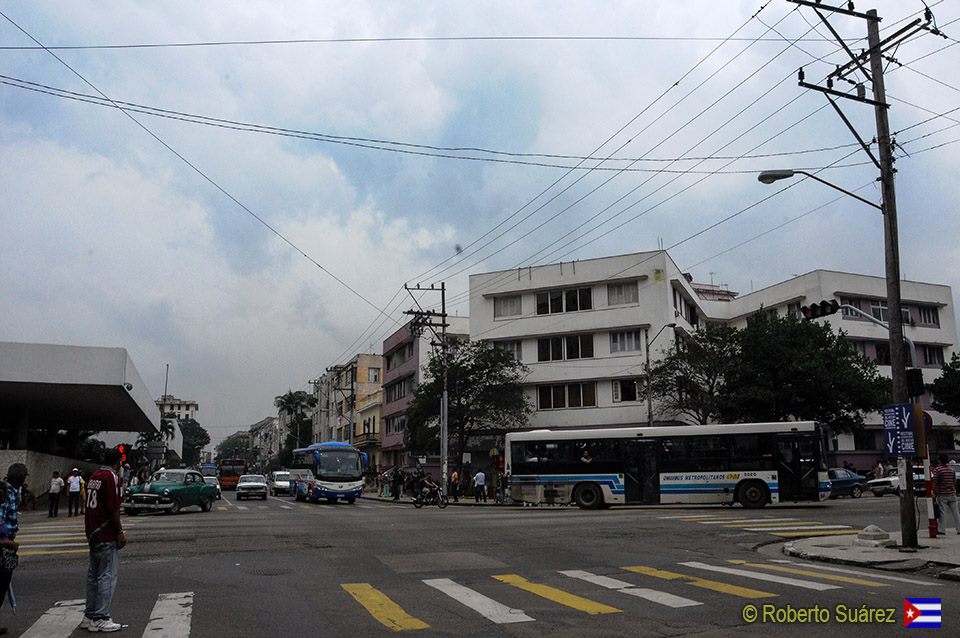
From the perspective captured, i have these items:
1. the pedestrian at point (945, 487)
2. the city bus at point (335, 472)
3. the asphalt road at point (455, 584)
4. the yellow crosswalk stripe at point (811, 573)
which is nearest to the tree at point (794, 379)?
the city bus at point (335, 472)

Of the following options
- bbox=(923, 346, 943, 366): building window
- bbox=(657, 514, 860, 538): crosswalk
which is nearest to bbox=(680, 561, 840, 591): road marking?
bbox=(657, 514, 860, 538): crosswalk

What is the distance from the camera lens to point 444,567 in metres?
12.7

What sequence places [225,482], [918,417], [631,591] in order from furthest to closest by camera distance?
[225,482] → [918,417] → [631,591]

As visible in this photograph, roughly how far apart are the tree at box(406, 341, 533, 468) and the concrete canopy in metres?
16.8

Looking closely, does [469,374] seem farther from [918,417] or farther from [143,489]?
[918,417]

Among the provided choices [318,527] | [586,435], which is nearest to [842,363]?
[586,435]

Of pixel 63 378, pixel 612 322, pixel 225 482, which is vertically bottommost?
pixel 225 482

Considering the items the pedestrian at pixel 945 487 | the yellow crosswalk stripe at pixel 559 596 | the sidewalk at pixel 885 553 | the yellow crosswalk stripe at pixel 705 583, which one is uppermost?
the pedestrian at pixel 945 487

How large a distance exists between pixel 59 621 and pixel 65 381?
78.4ft

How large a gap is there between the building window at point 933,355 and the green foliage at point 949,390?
3.52 meters

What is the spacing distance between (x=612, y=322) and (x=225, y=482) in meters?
43.2

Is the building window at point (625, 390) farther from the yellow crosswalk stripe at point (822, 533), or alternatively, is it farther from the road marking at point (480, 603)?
the road marking at point (480, 603)

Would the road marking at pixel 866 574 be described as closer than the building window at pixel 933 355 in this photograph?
Yes

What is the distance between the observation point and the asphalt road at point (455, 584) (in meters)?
8.16
